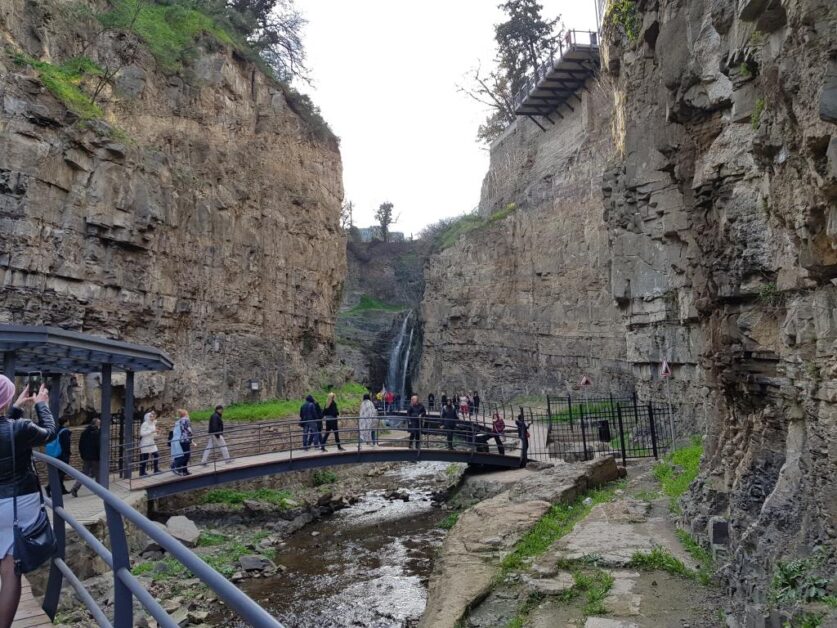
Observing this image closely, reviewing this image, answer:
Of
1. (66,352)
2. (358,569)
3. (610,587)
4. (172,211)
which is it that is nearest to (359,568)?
(358,569)

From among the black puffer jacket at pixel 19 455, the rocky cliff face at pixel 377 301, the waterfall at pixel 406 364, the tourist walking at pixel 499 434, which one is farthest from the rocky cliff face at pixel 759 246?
the rocky cliff face at pixel 377 301

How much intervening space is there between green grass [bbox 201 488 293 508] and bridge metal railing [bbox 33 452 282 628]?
12302 millimetres

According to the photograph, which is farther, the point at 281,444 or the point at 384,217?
the point at 384,217

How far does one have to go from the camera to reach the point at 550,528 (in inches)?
336

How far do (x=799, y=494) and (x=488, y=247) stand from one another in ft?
107

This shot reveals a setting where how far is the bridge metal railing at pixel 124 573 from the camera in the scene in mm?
1571

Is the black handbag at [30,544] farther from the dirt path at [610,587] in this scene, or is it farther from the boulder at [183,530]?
the boulder at [183,530]

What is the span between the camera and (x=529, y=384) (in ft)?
111

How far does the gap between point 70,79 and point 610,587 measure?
63.2 ft

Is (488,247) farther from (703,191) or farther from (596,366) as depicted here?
(703,191)

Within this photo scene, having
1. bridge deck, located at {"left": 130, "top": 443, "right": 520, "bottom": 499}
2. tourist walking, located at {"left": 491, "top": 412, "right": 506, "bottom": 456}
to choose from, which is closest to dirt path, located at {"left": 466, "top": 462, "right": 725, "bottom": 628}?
bridge deck, located at {"left": 130, "top": 443, "right": 520, "bottom": 499}

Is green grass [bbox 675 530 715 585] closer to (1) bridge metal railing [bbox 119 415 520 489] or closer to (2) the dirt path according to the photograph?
(2) the dirt path

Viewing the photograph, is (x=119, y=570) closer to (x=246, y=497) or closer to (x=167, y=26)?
(x=246, y=497)

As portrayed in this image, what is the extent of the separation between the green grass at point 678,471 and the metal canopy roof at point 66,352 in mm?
9243
